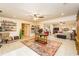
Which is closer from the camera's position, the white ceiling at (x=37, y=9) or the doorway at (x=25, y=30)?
the white ceiling at (x=37, y=9)

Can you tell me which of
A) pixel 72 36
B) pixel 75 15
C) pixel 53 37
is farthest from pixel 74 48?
pixel 75 15

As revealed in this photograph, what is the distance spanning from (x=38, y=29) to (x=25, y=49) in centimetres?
45

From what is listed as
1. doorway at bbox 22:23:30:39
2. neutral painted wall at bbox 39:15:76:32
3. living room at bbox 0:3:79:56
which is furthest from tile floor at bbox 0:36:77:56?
neutral painted wall at bbox 39:15:76:32

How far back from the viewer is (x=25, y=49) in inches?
81.6

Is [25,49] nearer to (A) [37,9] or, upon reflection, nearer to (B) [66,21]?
(A) [37,9]

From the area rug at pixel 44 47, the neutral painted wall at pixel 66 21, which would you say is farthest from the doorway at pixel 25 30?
the neutral painted wall at pixel 66 21

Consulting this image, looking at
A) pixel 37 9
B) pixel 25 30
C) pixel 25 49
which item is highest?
pixel 37 9

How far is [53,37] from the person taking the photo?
2096 millimetres

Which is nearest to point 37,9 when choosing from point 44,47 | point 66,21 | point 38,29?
point 38,29

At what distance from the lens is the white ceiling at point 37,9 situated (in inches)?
77.4

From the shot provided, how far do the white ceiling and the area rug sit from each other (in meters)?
0.48

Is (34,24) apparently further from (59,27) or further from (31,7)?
(59,27)

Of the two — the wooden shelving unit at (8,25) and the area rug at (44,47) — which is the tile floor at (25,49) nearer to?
the area rug at (44,47)

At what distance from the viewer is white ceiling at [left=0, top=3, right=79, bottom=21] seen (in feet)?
6.45
